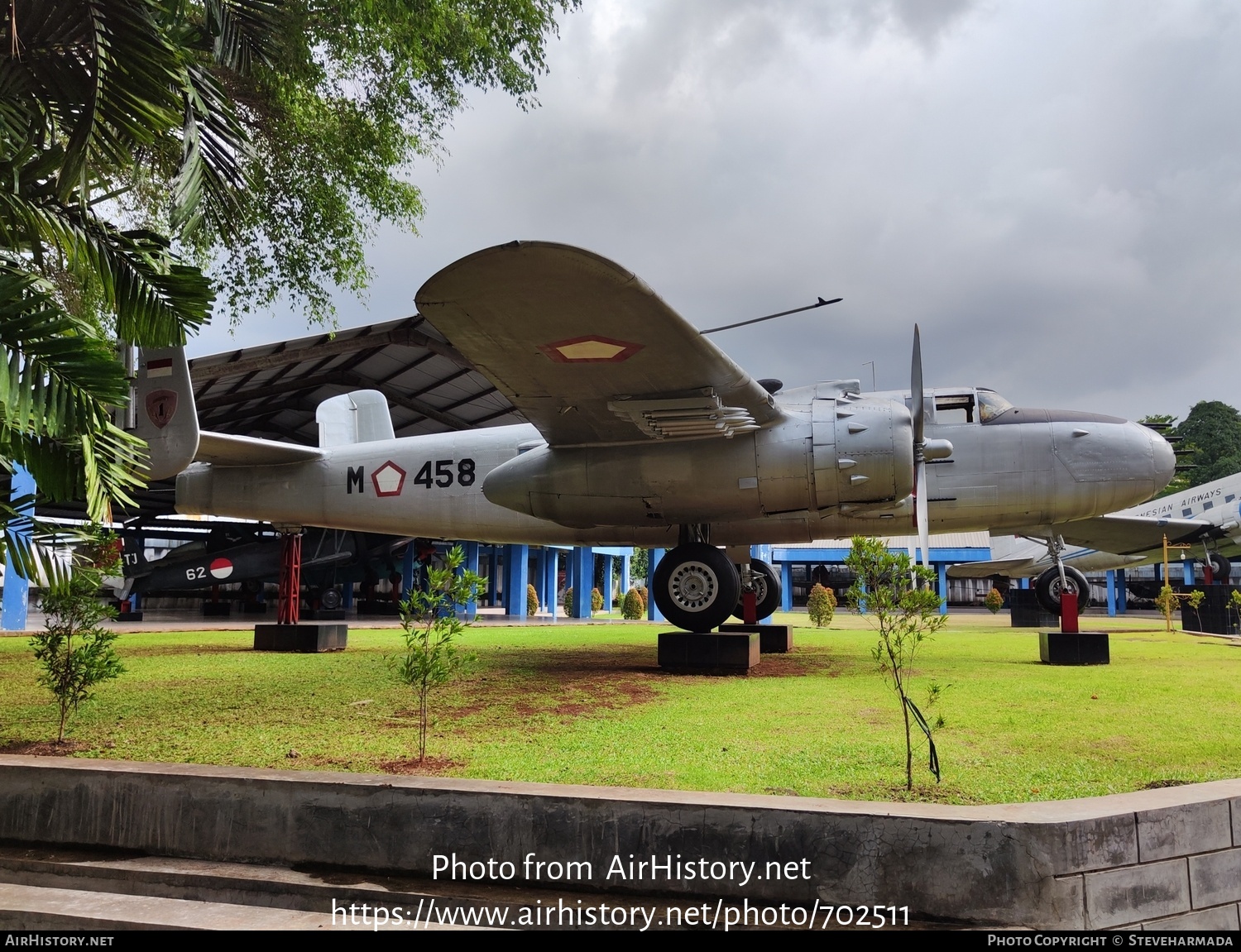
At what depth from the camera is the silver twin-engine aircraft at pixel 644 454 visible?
25.2ft

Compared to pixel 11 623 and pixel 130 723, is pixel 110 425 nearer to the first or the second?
pixel 130 723

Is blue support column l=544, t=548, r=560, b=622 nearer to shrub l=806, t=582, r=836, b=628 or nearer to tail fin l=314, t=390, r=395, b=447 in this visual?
shrub l=806, t=582, r=836, b=628

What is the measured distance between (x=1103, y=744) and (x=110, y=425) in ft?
22.7

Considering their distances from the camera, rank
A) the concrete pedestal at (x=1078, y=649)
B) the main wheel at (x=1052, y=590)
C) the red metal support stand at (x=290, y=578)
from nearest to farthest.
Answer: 1. the concrete pedestal at (x=1078, y=649)
2. the main wheel at (x=1052, y=590)
3. the red metal support stand at (x=290, y=578)

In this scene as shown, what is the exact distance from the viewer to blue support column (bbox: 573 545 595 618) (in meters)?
35.2

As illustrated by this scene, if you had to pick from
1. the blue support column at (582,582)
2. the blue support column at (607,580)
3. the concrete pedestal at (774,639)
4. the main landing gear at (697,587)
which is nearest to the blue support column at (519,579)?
the blue support column at (582,582)

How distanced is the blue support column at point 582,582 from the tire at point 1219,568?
2332 cm

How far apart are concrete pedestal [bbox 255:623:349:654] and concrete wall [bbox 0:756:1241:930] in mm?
8823

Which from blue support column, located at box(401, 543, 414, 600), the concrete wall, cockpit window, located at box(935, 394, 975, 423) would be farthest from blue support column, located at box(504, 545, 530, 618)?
the concrete wall

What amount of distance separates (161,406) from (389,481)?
14.4ft

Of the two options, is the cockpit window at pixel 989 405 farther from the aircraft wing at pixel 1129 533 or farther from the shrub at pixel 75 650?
the aircraft wing at pixel 1129 533

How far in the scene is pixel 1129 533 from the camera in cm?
2467

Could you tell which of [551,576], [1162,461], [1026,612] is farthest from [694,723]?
[551,576]

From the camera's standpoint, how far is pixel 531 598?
3462 cm
